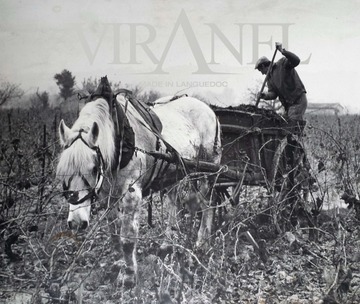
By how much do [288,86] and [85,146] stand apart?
7.84 ft

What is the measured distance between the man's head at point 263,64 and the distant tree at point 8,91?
2274mm

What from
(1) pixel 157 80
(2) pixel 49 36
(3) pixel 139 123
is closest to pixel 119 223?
(3) pixel 139 123

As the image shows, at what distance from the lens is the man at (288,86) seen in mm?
3906

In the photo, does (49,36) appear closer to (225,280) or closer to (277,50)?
(277,50)

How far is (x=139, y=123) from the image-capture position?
321 cm

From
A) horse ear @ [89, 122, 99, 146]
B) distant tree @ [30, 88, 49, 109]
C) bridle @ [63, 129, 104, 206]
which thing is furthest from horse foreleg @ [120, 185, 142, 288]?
distant tree @ [30, 88, 49, 109]

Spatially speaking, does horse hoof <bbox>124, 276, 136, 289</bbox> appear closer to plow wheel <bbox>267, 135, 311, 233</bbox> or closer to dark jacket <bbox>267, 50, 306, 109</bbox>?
plow wheel <bbox>267, 135, 311, 233</bbox>

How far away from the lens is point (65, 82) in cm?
360

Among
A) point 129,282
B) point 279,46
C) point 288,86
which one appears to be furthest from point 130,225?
point 288,86

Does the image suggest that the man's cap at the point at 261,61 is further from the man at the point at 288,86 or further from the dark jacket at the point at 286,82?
the dark jacket at the point at 286,82

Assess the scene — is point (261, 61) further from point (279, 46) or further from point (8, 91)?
point (8, 91)

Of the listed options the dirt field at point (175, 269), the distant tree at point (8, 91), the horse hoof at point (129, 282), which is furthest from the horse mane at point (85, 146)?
the distant tree at point (8, 91)

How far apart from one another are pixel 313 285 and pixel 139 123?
1874mm

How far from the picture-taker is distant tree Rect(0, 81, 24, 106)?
3459 mm
